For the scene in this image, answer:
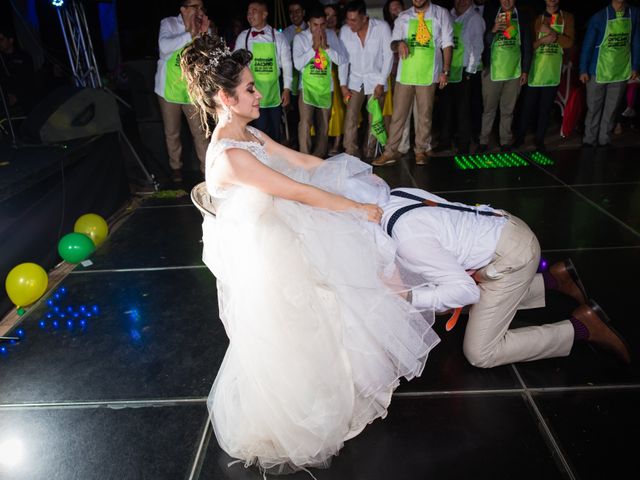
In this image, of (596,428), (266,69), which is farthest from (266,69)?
(596,428)

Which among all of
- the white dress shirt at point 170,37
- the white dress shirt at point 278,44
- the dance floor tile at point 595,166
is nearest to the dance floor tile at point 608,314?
the dance floor tile at point 595,166

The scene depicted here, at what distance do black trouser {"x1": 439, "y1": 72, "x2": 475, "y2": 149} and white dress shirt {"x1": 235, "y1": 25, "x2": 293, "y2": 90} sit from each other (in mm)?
1955

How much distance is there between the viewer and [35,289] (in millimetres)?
3213

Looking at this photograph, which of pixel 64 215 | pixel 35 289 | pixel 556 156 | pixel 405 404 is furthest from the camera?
pixel 556 156

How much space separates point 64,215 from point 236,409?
9.56 ft

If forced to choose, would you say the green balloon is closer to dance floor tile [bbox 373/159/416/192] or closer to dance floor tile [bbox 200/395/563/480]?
dance floor tile [bbox 200/395/563/480]

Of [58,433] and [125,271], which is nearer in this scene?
[58,433]

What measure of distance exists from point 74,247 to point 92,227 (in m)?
0.37

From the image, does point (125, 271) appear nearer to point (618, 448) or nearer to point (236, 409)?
point (236, 409)

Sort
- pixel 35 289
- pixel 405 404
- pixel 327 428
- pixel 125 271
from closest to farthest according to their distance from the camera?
pixel 327 428 → pixel 405 404 → pixel 35 289 → pixel 125 271

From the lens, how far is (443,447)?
198 cm

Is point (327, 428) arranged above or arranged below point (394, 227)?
below

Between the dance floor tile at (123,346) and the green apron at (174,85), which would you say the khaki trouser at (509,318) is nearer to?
the dance floor tile at (123,346)

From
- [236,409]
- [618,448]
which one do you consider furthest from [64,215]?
[618,448]
